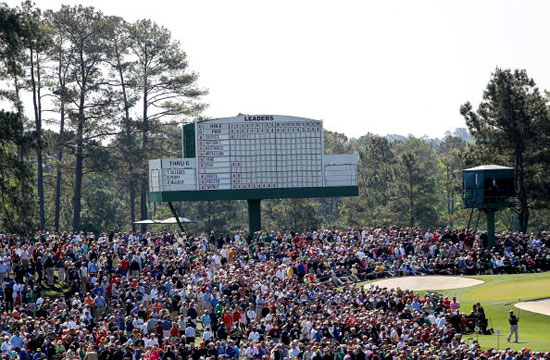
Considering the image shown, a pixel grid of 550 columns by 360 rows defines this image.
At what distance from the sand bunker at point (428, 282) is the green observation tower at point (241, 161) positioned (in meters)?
10.3

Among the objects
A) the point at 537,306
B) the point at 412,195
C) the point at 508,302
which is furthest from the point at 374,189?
the point at 537,306

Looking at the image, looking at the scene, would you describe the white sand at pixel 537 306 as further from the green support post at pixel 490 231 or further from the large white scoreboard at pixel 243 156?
the large white scoreboard at pixel 243 156

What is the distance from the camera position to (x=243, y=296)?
40844mm

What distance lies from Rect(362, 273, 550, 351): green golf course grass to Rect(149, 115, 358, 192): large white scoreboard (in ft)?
43.5

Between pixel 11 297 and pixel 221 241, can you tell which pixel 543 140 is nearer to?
pixel 221 241

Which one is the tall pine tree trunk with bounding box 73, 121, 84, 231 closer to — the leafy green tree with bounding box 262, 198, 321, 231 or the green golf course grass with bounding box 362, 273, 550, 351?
the leafy green tree with bounding box 262, 198, 321, 231

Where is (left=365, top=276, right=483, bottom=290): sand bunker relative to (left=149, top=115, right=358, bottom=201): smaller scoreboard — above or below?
below

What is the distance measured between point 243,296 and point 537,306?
14.7m

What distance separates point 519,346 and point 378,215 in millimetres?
55211

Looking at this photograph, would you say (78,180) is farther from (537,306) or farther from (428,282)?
(537,306)

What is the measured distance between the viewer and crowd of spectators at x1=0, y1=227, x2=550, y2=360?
104ft

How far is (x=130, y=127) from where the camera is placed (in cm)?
8062

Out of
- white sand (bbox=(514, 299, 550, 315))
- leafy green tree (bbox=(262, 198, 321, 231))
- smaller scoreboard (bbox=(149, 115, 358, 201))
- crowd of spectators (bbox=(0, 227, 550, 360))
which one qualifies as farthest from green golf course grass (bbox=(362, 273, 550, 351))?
leafy green tree (bbox=(262, 198, 321, 231))

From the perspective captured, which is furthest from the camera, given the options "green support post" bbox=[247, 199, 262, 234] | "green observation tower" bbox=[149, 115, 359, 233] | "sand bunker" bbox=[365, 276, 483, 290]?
"green support post" bbox=[247, 199, 262, 234]
